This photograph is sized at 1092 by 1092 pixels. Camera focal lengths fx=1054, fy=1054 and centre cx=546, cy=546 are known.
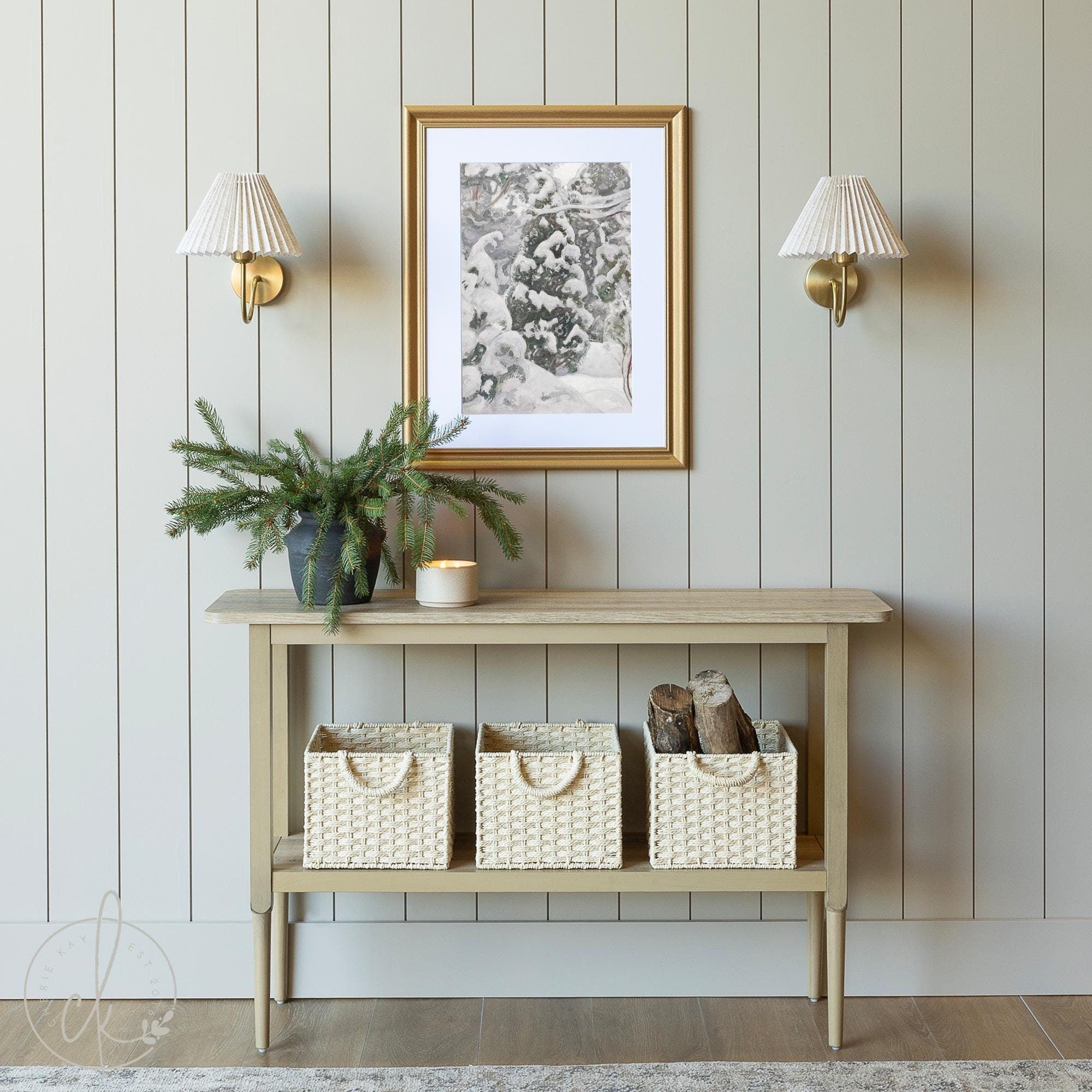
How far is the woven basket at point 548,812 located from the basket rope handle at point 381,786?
0.13 m

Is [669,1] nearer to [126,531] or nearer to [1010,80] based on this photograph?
[1010,80]

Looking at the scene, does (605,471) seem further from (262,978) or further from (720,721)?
(262,978)

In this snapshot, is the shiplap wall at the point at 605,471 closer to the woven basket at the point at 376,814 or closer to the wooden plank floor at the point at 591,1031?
the wooden plank floor at the point at 591,1031

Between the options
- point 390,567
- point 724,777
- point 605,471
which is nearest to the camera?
point 724,777

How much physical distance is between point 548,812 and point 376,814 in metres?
0.31

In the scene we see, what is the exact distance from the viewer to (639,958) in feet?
7.07

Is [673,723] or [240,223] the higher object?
[240,223]

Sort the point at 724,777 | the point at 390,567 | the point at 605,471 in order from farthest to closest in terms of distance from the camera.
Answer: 1. the point at 605,471
2. the point at 390,567
3. the point at 724,777

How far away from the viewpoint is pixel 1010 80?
6.79 ft

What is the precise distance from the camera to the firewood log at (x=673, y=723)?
1.90 meters

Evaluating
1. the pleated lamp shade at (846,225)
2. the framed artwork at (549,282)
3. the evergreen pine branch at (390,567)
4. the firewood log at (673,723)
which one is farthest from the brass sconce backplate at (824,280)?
the evergreen pine branch at (390,567)

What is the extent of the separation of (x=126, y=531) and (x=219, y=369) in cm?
38

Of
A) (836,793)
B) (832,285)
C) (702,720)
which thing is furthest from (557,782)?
(832,285)
